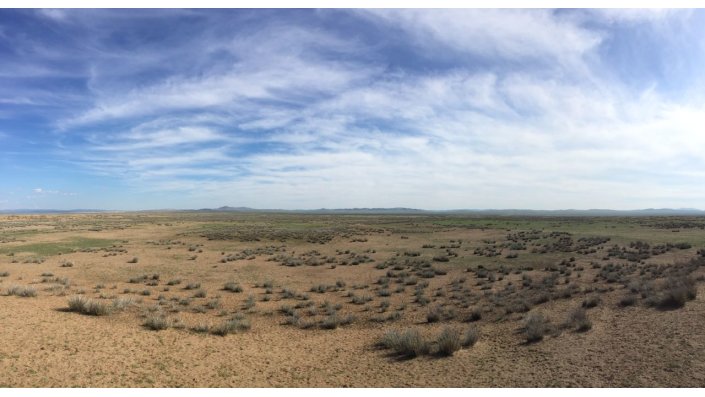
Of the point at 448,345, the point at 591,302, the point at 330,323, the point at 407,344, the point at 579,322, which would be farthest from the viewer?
the point at 591,302

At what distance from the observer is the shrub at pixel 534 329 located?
35.1 ft

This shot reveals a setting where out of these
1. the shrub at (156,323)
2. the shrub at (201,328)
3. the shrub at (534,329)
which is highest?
the shrub at (534,329)

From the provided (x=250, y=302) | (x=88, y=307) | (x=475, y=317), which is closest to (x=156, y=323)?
(x=88, y=307)

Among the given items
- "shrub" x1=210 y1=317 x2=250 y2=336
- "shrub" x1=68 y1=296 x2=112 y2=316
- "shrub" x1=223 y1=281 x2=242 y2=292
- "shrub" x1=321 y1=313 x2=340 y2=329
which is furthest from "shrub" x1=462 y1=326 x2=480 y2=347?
"shrub" x1=223 y1=281 x2=242 y2=292

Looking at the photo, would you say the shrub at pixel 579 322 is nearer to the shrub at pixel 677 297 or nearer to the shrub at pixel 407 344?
the shrub at pixel 677 297

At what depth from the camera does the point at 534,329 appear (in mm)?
10867

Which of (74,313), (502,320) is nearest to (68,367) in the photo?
(74,313)

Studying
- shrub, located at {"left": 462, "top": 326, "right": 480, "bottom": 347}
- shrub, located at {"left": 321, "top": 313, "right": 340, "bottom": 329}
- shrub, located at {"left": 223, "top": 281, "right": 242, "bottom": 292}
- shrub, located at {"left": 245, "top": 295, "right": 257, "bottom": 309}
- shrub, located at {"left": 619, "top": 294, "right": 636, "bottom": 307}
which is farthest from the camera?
shrub, located at {"left": 223, "top": 281, "right": 242, "bottom": 292}

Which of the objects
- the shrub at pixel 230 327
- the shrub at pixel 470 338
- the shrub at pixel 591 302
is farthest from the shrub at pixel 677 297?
the shrub at pixel 230 327

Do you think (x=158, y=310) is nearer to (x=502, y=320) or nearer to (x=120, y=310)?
(x=120, y=310)

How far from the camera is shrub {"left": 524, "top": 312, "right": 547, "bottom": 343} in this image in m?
10.7

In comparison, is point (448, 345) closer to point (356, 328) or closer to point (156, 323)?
point (356, 328)

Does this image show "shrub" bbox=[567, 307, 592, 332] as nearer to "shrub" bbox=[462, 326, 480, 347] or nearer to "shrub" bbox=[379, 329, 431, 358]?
"shrub" bbox=[462, 326, 480, 347]

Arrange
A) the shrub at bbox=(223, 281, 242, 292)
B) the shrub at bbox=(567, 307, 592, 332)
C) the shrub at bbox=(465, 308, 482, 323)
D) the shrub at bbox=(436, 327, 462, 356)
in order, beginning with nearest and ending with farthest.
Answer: the shrub at bbox=(436, 327, 462, 356) → the shrub at bbox=(567, 307, 592, 332) → the shrub at bbox=(465, 308, 482, 323) → the shrub at bbox=(223, 281, 242, 292)
